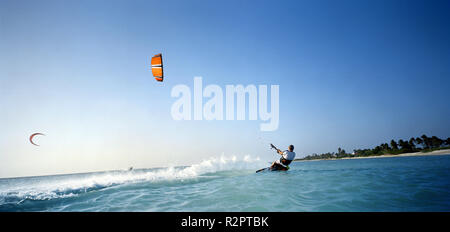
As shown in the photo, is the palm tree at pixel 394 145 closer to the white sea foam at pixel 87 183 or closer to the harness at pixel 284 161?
the white sea foam at pixel 87 183

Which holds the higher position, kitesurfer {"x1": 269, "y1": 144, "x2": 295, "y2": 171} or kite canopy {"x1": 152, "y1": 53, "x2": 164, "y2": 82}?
kite canopy {"x1": 152, "y1": 53, "x2": 164, "y2": 82}

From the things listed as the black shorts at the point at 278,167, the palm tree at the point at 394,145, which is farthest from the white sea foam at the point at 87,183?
the palm tree at the point at 394,145

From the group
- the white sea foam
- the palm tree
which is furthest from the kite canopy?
the palm tree

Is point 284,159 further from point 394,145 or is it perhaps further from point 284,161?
point 394,145

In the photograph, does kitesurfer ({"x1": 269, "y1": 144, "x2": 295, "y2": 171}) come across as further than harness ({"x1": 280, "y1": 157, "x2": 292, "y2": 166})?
No

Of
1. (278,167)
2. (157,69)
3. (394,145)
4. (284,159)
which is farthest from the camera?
(394,145)

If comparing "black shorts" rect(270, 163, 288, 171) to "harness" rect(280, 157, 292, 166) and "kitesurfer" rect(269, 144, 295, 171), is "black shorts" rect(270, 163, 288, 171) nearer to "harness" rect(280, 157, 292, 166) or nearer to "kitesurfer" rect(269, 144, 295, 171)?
"kitesurfer" rect(269, 144, 295, 171)

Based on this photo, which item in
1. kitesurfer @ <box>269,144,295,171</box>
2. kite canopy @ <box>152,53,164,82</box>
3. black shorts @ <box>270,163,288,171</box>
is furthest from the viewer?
black shorts @ <box>270,163,288,171</box>

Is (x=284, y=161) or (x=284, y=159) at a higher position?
(x=284, y=159)

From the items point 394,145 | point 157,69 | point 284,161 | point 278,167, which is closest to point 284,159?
point 284,161
